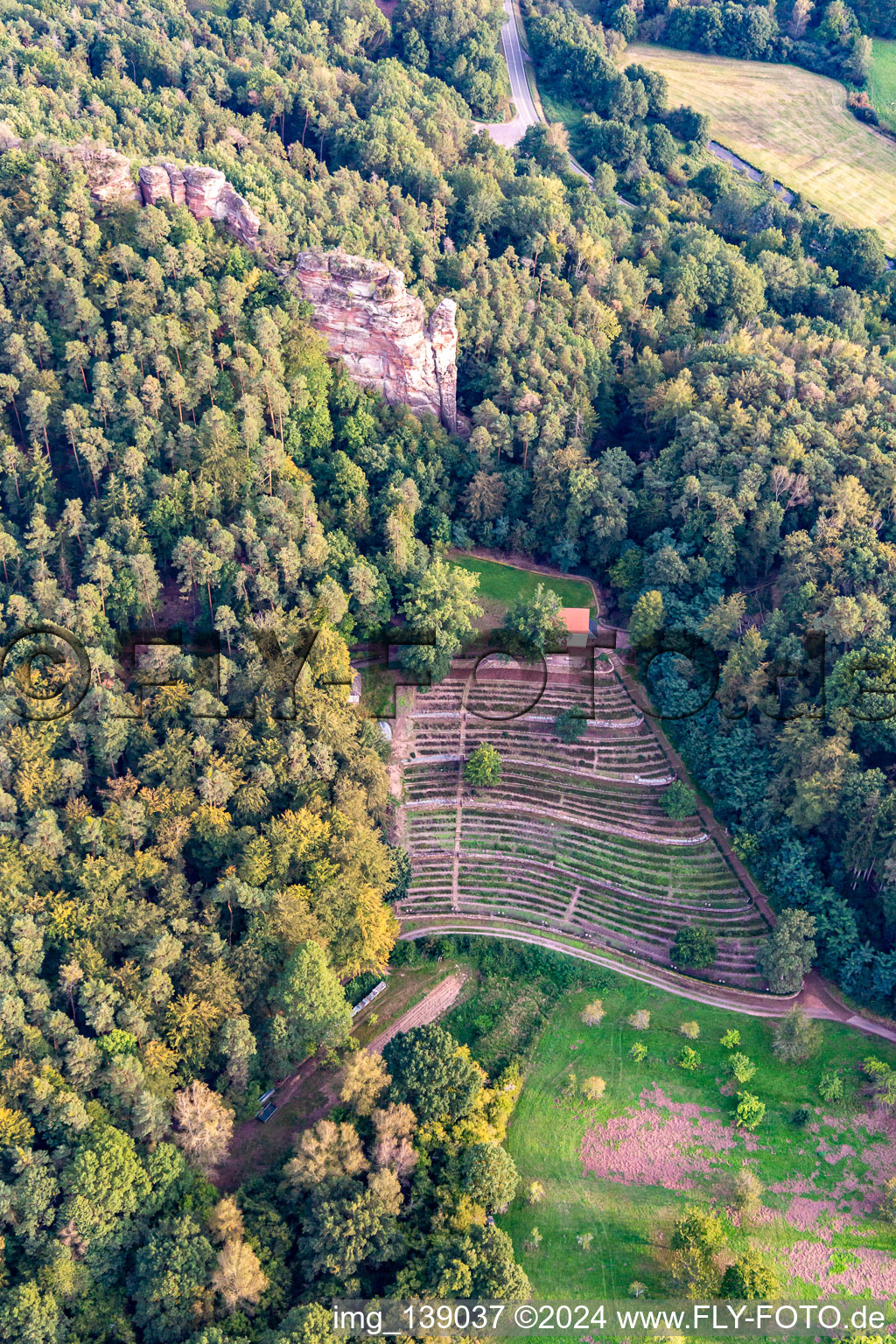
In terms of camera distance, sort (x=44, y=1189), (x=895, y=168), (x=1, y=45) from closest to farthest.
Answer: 1. (x=44, y=1189)
2. (x=1, y=45)
3. (x=895, y=168)

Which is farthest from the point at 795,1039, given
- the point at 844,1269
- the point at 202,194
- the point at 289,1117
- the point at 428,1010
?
the point at 202,194

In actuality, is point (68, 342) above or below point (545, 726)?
above

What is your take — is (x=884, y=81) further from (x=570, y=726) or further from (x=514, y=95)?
(x=570, y=726)

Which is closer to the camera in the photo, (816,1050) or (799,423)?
(816,1050)

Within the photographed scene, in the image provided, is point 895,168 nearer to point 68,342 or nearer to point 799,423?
point 799,423

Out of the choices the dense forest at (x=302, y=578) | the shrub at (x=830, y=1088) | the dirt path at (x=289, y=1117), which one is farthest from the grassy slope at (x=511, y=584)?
the shrub at (x=830, y=1088)

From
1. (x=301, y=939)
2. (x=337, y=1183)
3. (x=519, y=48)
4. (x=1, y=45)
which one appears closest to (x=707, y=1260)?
(x=337, y=1183)
